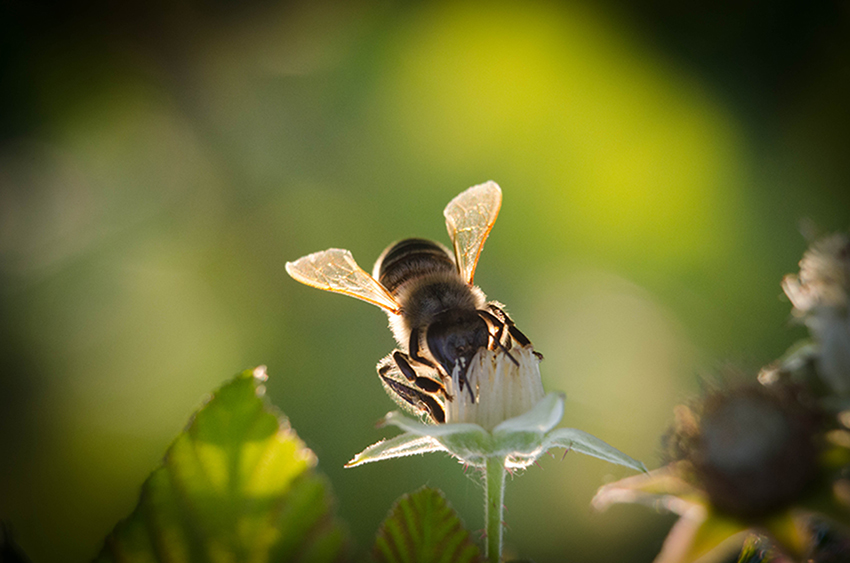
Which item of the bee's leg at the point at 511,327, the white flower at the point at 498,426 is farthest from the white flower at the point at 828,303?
the bee's leg at the point at 511,327

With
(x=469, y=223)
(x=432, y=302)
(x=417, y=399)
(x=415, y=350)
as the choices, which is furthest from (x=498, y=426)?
(x=469, y=223)

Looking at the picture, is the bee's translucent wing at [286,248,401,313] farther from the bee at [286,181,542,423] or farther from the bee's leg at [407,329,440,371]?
the bee's leg at [407,329,440,371]

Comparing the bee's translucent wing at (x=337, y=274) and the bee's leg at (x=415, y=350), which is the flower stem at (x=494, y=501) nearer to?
the bee's leg at (x=415, y=350)

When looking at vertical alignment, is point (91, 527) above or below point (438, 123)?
below

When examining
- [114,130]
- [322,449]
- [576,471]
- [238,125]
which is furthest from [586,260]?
[114,130]

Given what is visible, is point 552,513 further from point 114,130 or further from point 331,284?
point 114,130
